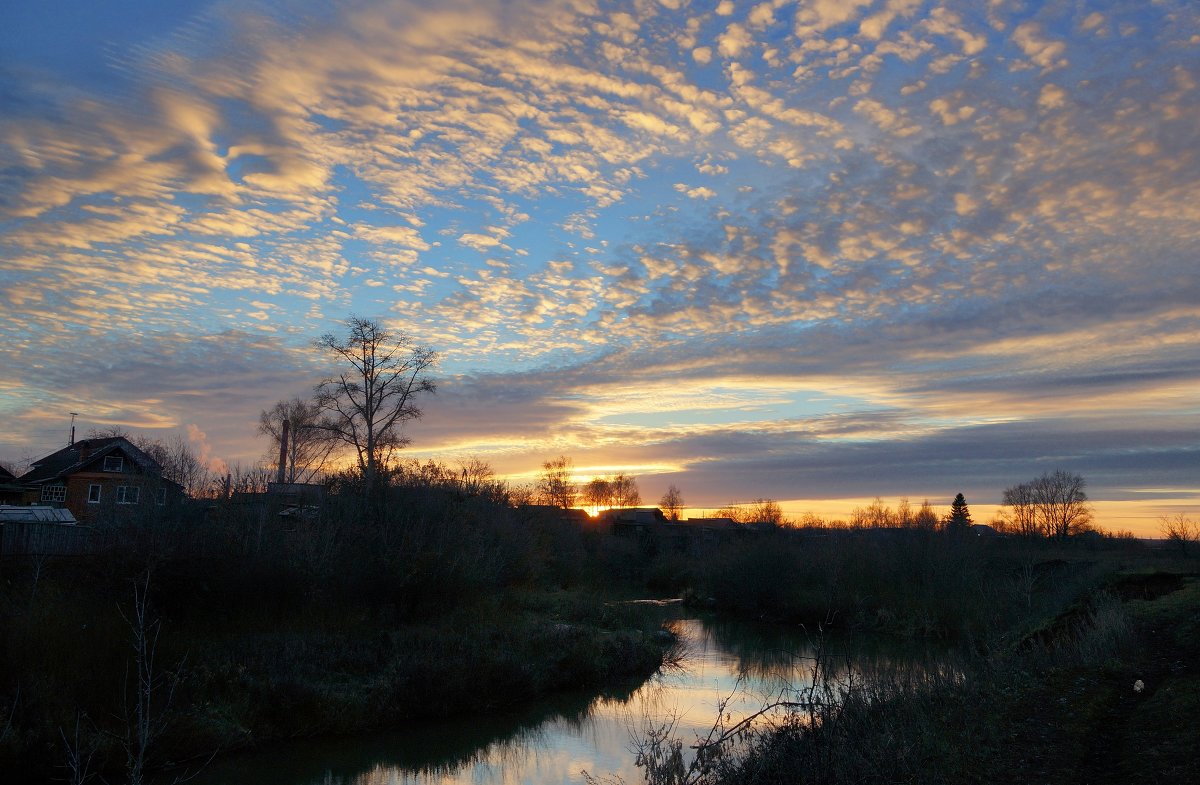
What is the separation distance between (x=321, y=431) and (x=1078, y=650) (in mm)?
35857

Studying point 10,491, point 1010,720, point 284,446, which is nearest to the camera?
point 1010,720

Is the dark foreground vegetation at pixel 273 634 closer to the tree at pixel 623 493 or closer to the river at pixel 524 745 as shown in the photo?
the river at pixel 524 745

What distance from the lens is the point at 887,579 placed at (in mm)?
40438

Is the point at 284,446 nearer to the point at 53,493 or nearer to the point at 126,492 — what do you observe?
the point at 126,492

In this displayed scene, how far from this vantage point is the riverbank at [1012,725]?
9172 mm

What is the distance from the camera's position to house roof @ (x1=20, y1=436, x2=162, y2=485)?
43438 mm

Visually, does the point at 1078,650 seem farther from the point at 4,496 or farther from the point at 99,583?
the point at 4,496

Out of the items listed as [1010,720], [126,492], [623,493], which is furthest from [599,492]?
[1010,720]

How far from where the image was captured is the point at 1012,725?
11.0m

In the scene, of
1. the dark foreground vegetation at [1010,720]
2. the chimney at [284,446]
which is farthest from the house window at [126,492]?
the dark foreground vegetation at [1010,720]

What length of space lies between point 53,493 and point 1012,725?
4829 centimetres

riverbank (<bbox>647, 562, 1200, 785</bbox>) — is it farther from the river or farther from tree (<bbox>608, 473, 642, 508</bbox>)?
tree (<bbox>608, 473, 642, 508</bbox>)

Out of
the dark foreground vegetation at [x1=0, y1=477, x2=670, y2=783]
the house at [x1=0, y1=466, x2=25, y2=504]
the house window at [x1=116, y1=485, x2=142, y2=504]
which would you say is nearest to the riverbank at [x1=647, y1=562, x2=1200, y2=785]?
the dark foreground vegetation at [x1=0, y1=477, x2=670, y2=783]

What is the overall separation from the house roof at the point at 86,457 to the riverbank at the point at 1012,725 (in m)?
40.5
